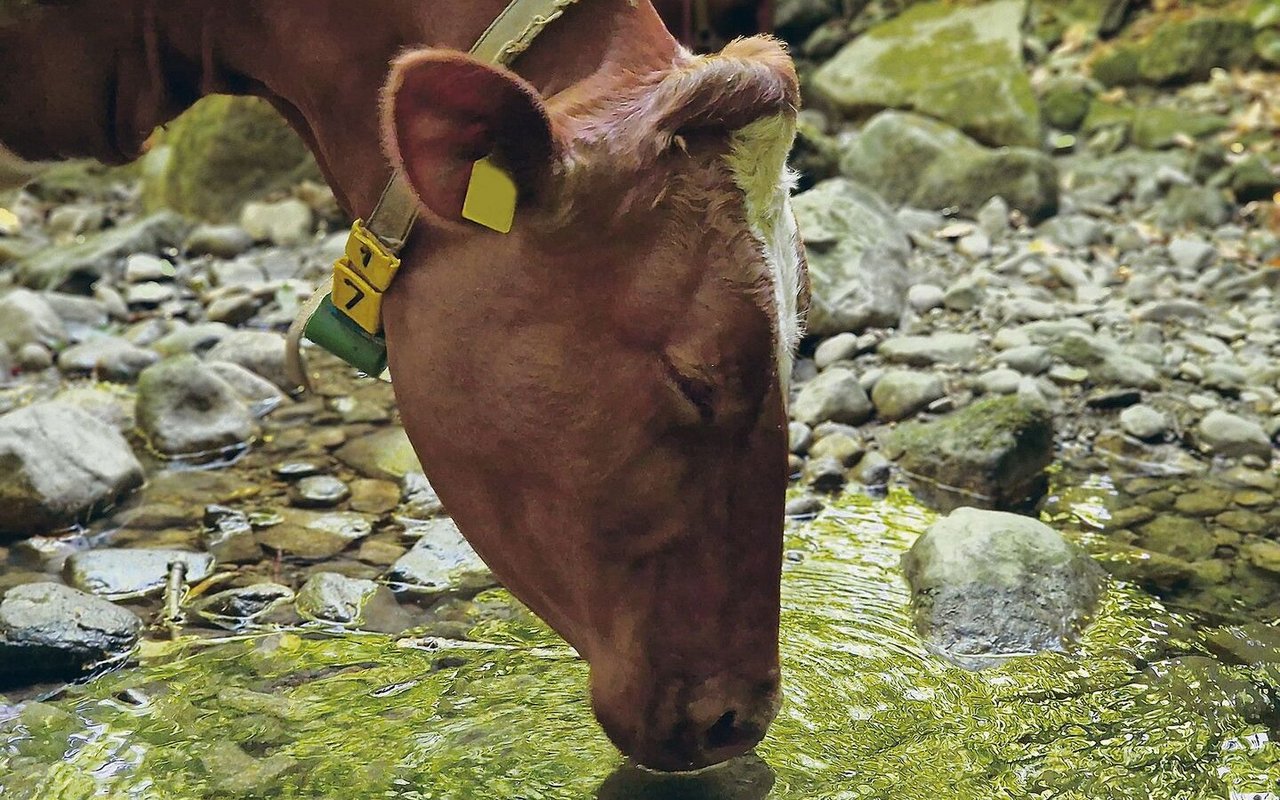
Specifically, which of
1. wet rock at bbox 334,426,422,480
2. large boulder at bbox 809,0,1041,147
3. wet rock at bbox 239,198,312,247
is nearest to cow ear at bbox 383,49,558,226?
wet rock at bbox 334,426,422,480

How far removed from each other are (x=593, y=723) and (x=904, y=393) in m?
2.22

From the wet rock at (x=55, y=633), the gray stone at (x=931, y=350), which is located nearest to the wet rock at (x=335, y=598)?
the wet rock at (x=55, y=633)

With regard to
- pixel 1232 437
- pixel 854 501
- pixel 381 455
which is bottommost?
pixel 1232 437

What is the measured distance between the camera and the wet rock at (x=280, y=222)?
23.6ft

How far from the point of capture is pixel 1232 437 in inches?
160

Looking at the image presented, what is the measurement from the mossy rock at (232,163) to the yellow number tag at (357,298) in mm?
6184

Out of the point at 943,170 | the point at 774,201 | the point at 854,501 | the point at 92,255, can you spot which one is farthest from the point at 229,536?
the point at 943,170

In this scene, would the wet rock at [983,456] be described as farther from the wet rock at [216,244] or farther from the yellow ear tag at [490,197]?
the wet rock at [216,244]

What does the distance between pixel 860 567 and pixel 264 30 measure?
190 centimetres

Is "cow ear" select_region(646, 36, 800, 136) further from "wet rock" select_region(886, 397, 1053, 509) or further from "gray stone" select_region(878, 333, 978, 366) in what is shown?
"gray stone" select_region(878, 333, 978, 366)

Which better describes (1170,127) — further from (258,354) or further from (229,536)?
(229,536)

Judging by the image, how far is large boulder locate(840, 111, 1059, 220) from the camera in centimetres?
668

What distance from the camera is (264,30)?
6.70 ft

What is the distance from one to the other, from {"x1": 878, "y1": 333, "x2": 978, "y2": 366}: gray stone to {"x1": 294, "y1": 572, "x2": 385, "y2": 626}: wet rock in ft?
7.42
